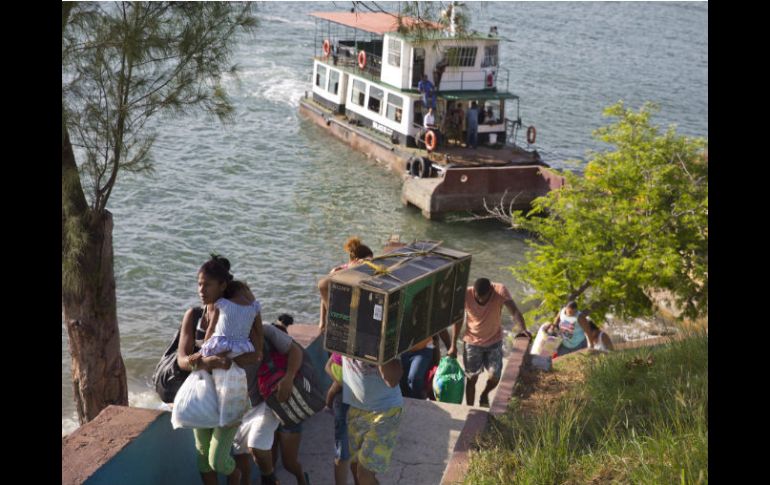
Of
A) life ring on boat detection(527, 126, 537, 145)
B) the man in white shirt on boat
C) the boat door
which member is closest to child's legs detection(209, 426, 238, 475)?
the man in white shirt on boat

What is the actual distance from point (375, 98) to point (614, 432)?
23850 millimetres

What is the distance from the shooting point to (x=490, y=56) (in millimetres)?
27172

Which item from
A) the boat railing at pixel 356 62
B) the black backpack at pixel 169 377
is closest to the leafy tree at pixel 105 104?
the black backpack at pixel 169 377

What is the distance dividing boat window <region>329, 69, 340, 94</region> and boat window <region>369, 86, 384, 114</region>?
8.68 ft

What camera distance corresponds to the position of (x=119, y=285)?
59.1 ft

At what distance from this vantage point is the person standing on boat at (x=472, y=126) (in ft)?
85.1

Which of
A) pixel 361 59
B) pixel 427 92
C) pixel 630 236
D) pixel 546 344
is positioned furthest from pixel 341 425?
pixel 361 59

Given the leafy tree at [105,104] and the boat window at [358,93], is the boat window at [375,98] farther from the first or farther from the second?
the leafy tree at [105,104]

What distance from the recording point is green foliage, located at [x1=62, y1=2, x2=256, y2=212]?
720 centimetres

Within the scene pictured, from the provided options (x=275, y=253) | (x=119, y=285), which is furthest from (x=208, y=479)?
(x=275, y=253)

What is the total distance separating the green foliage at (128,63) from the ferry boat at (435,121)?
1400 cm

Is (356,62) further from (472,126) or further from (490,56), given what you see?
(472,126)

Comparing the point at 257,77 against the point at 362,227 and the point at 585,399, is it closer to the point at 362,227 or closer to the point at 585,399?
the point at 362,227
